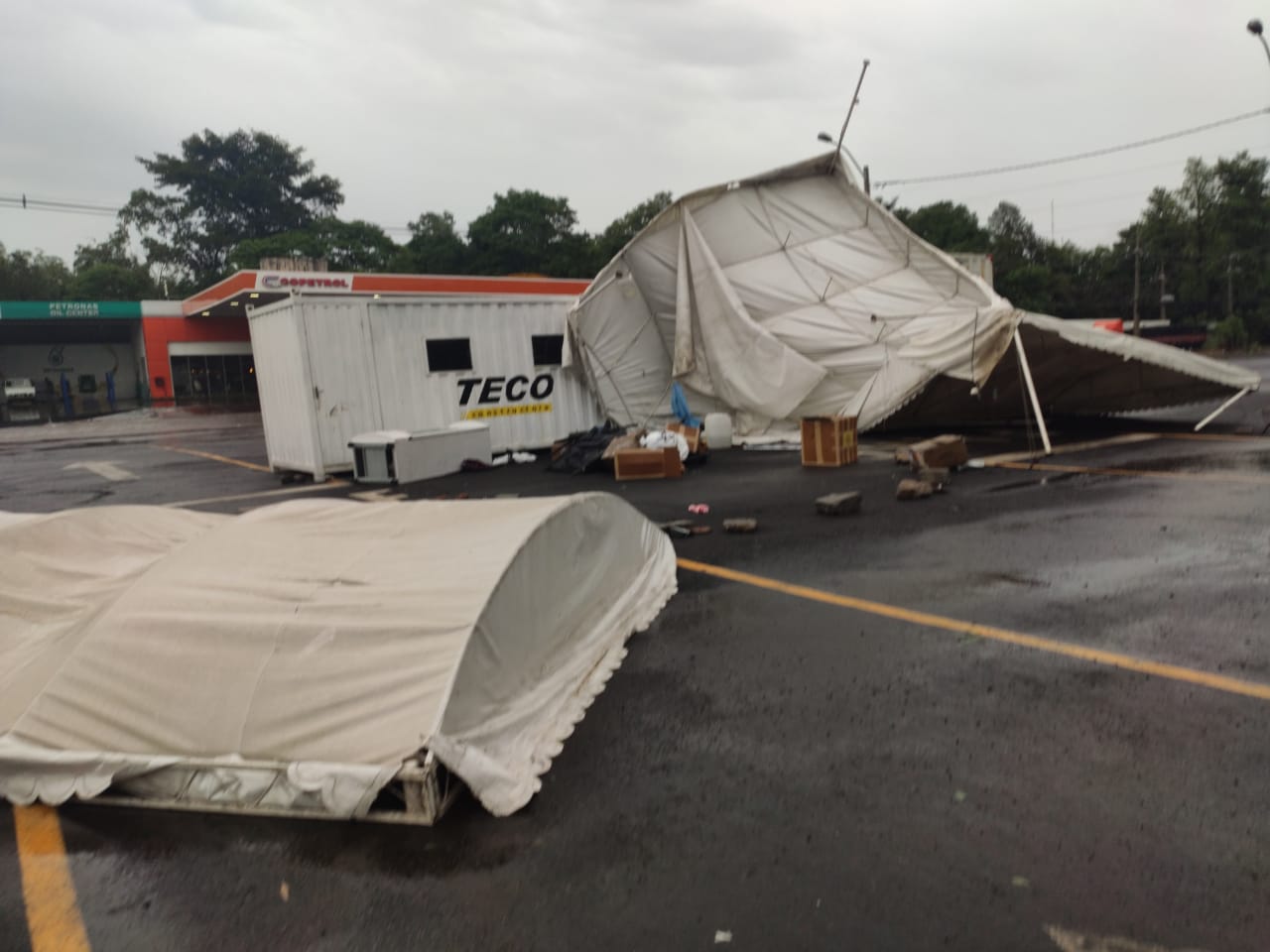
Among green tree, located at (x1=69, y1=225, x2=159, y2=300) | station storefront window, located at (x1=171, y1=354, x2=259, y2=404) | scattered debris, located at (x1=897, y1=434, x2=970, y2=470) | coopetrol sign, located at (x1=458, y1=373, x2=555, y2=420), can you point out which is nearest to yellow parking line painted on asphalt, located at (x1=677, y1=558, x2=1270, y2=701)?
scattered debris, located at (x1=897, y1=434, x2=970, y2=470)

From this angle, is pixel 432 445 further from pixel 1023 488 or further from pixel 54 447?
pixel 54 447

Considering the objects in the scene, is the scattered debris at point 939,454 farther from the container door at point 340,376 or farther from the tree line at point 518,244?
the tree line at point 518,244

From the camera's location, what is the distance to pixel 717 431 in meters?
14.9

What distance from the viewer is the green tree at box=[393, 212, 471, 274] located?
6012 centimetres

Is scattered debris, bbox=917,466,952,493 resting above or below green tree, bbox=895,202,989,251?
below

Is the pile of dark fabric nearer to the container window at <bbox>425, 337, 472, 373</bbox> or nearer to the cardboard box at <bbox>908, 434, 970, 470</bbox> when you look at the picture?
the container window at <bbox>425, 337, 472, 373</bbox>

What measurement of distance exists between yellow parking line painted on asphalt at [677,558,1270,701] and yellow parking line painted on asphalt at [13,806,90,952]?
4.27 m

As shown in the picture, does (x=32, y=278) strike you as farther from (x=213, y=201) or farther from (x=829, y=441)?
(x=829, y=441)

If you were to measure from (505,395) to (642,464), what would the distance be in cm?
423

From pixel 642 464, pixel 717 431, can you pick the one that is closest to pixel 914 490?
pixel 642 464

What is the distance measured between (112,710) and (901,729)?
3.45 metres

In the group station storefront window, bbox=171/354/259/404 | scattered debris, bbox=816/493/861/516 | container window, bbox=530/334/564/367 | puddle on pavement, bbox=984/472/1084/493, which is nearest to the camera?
scattered debris, bbox=816/493/861/516

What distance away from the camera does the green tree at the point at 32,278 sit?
6819cm

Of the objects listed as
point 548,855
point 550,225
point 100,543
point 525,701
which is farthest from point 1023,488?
point 550,225
